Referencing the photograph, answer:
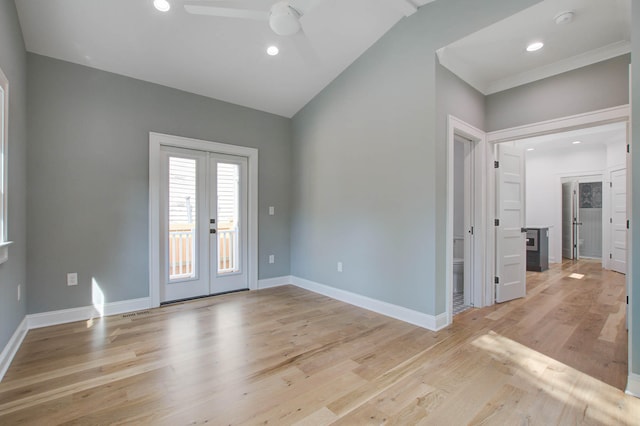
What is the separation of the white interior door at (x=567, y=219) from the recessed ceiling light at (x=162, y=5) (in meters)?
9.22

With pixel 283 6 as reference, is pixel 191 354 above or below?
below

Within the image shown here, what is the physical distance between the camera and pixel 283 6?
2.69m

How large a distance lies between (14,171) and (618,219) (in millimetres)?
9081

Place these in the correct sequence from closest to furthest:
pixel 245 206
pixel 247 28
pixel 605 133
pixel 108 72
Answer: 1. pixel 247 28
2. pixel 108 72
3. pixel 245 206
4. pixel 605 133

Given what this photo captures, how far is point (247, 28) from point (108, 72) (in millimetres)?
1665

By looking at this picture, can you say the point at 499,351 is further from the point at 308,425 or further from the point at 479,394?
the point at 308,425

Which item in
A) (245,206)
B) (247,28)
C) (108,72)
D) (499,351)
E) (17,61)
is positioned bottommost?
(499,351)

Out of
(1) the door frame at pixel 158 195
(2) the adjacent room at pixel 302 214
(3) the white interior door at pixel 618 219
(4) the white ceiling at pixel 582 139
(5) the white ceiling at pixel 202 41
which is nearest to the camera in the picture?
(2) the adjacent room at pixel 302 214

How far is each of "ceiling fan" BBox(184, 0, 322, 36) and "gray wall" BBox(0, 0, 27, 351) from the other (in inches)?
53.7

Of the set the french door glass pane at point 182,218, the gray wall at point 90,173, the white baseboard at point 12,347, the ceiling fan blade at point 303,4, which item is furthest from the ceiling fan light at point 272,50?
the white baseboard at point 12,347

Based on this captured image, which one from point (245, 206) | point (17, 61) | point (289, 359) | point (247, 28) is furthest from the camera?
point (245, 206)

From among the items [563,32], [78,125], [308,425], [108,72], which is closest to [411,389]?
[308,425]

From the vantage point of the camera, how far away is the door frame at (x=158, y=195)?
3471 mm

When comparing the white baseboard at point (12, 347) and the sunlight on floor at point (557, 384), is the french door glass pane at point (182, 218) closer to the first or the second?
the white baseboard at point (12, 347)
